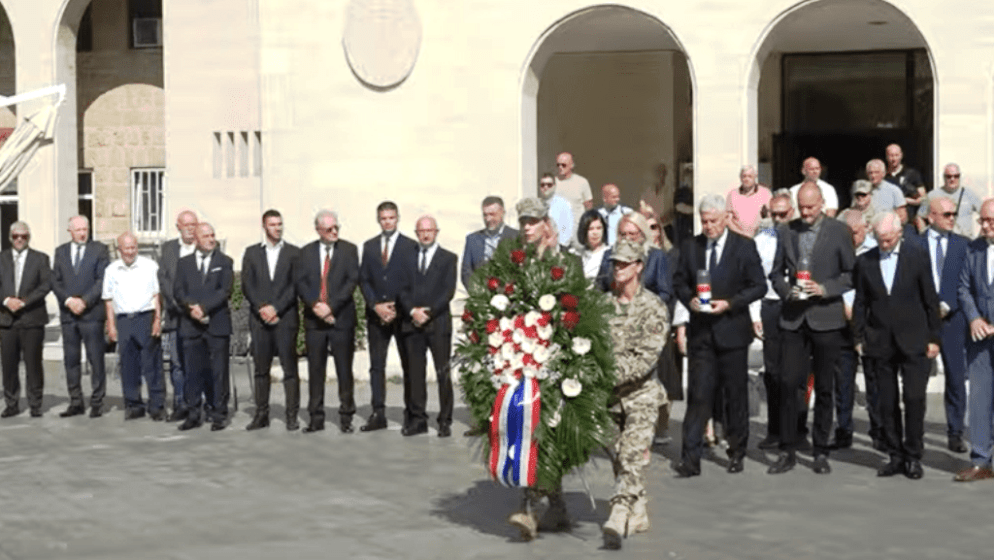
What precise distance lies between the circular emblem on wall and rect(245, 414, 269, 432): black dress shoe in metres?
5.56

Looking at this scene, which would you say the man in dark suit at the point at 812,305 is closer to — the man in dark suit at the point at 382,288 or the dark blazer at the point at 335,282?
the man in dark suit at the point at 382,288

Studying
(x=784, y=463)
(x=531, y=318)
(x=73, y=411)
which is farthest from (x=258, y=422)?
(x=531, y=318)

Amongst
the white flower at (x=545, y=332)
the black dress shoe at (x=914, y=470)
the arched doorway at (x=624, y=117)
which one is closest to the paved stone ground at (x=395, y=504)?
the black dress shoe at (x=914, y=470)

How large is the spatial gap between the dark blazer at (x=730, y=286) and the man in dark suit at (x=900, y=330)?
2.57ft

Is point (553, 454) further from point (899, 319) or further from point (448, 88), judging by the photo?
point (448, 88)

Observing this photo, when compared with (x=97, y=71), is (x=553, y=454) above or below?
below

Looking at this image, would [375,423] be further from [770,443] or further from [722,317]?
[722,317]

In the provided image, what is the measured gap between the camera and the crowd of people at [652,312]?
12.9m

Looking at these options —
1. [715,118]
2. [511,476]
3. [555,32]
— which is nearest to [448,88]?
[555,32]

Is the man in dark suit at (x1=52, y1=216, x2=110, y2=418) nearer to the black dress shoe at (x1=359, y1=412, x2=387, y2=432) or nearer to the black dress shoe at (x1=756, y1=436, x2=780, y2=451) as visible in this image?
the black dress shoe at (x1=359, y1=412, x2=387, y2=432)

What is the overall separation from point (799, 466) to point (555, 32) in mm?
8061

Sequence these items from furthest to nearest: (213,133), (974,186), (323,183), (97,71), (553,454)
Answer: (97,71)
(213,133)
(323,183)
(974,186)
(553,454)

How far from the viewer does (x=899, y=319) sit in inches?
513

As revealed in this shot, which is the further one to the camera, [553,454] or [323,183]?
[323,183]
